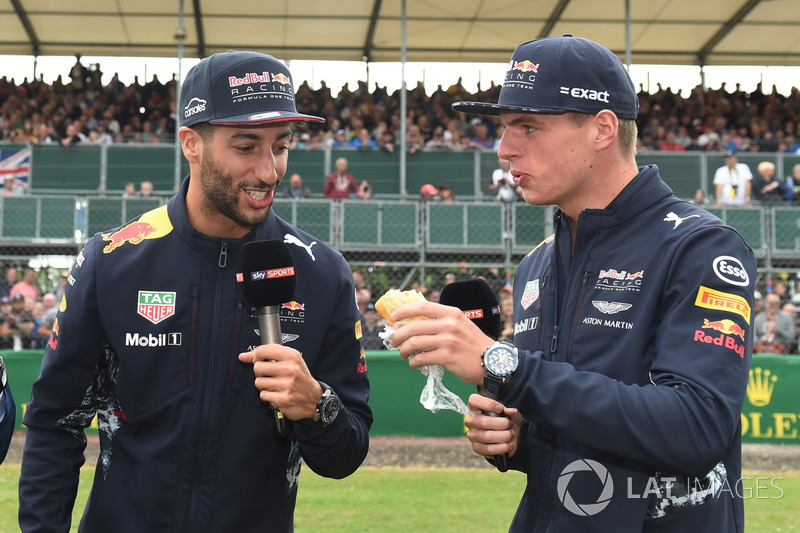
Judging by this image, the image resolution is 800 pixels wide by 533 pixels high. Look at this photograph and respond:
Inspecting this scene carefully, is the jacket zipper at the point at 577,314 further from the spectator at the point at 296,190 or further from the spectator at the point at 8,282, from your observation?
the spectator at the point at 296,190

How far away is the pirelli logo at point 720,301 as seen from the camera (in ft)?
8.21

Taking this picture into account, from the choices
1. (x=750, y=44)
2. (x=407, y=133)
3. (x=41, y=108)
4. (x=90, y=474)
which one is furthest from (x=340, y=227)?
(x=750, y=44)

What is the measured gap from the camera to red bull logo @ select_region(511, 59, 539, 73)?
2.84 meters

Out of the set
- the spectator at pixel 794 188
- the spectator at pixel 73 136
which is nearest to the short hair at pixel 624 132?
the spectator at pixel 794 188

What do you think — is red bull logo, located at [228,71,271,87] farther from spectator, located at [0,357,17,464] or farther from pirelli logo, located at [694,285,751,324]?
pirelli logo, located at [694,285,751,324]

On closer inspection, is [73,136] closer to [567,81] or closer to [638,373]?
[567,81]

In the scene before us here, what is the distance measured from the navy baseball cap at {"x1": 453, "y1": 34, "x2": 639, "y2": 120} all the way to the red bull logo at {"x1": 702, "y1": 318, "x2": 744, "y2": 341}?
0.70 metres

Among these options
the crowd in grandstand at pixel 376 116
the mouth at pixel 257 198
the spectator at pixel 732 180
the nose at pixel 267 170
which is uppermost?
the crowd in grandstand at pixel 376 116

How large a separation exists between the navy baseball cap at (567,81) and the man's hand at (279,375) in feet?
3.23

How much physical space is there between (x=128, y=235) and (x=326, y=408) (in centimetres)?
101

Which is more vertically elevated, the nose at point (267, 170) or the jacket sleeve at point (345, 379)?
the nose at point (267, 170)

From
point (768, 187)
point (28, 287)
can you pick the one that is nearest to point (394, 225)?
point (28, 287)

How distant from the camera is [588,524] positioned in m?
2.67

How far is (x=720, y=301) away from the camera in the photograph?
2.51 m
